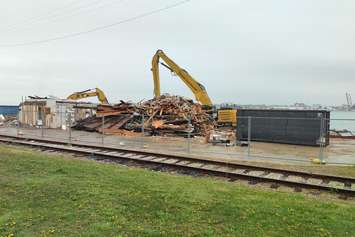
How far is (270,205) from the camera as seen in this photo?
738 centimetres

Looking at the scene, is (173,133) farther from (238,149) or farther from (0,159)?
(0,159)

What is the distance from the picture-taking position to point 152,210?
674 cm

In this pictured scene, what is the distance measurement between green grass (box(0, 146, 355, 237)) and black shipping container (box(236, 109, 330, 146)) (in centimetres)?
1291

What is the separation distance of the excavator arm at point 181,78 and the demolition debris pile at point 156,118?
2.25 meters

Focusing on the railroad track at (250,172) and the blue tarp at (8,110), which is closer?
the railroad track at (250,172)

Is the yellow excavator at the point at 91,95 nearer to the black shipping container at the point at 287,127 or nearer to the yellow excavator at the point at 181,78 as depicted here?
the yellow excavator at the point at 181,78

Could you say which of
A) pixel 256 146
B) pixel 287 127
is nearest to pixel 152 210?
pixel 256 146

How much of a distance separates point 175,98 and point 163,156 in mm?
17679

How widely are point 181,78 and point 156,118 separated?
749 cm

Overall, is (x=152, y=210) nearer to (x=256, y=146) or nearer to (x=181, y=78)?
(x=256, y=146)

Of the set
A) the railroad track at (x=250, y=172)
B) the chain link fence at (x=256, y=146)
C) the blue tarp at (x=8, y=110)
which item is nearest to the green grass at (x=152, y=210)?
the railroad track at (x=250, y=172)

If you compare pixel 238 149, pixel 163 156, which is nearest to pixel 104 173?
pixel 163 156

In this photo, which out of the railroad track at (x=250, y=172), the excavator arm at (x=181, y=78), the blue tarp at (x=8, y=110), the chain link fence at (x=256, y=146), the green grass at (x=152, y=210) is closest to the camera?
the green grass at (x=152, y=210)

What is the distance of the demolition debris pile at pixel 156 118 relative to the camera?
2762cm
